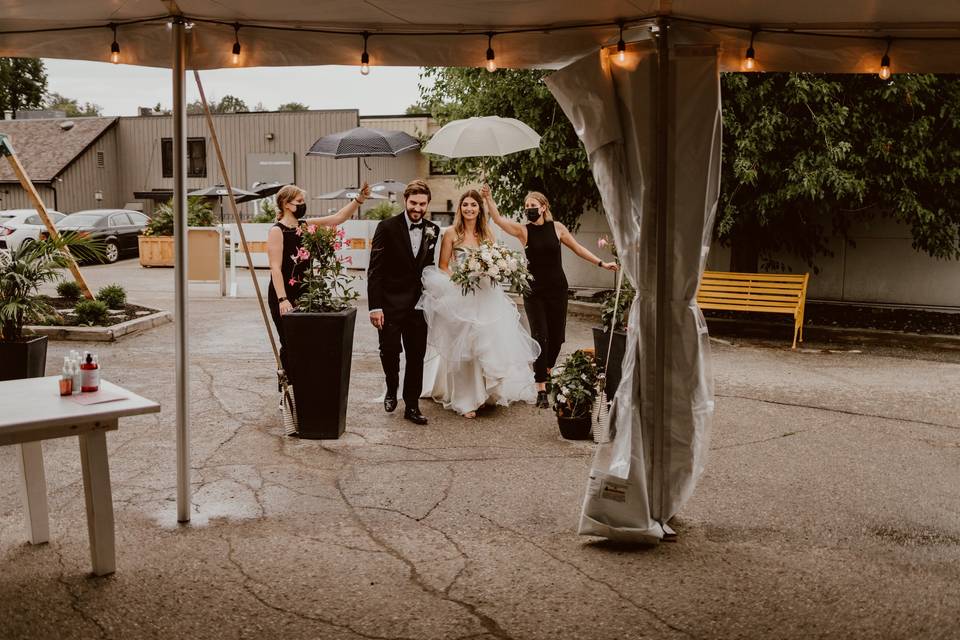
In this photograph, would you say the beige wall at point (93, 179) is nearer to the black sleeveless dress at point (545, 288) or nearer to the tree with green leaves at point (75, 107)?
the black sleeveless dress at point (545, 288)

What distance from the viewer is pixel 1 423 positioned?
393 cm

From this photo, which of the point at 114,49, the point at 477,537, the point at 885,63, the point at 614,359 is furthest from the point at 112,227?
the point at 885,63

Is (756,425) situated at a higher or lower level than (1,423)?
lower

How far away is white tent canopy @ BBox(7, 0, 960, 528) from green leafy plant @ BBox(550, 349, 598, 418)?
2.23 metres

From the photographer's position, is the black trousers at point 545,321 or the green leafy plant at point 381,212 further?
the green leafy plant at point 381,212

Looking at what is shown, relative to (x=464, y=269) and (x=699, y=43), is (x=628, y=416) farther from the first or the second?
(x=464, y=269)

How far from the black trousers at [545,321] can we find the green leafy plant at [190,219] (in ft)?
52.6

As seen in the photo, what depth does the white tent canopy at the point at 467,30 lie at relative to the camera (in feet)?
15.3

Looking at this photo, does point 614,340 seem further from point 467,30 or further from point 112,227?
point 112,227

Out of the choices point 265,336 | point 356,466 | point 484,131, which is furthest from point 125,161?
point 356,466

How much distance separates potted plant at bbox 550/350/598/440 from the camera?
7156 mm

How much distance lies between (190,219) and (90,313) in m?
10.9

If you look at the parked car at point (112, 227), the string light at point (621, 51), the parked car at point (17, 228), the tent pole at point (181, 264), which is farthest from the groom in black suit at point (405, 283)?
the parked car at point (112, 227)

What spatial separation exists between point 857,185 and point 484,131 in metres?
5.65
